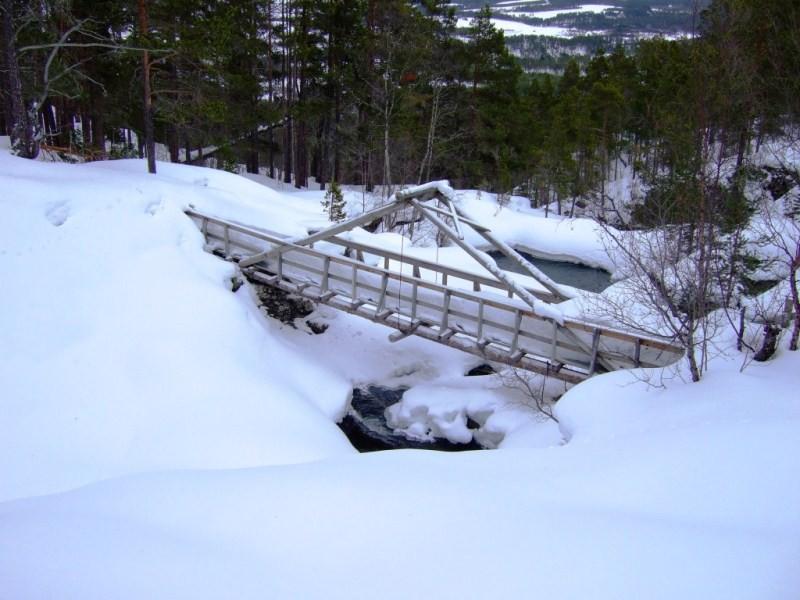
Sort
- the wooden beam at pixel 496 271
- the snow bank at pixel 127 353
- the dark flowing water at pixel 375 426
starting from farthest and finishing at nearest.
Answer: the dark flowing water at pixel 375 426, the wooden beam at pixel 496 271, the snow bank at pixel 127 353

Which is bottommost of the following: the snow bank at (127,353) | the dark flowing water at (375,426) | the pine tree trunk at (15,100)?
the dark flowing water at (375,426)

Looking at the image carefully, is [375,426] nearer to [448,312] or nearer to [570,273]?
[448,312]

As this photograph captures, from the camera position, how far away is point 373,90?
23984 millimetres

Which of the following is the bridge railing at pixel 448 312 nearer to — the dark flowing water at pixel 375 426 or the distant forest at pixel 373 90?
the dark flowing water at pixel 375 426

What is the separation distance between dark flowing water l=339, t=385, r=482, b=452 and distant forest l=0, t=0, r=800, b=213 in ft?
21.6

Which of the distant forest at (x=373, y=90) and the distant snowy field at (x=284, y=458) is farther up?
the distant forest at (x=373, y=90)

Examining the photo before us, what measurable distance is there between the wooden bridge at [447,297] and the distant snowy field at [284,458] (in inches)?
39.1

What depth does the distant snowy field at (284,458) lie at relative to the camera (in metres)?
3.70

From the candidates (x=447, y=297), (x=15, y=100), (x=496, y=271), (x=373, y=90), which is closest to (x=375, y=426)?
(x=447, y=297)

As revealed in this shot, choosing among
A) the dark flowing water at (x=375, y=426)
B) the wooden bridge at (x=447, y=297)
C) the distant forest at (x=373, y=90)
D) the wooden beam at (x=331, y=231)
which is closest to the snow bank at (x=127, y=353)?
the dark flowing water at (x=375, y=426)

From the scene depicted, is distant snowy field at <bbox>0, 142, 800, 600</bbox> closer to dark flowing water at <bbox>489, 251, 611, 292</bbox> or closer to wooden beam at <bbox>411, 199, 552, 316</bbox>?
wooden beam at <bbox>411, 199, 552, 316</bbox>

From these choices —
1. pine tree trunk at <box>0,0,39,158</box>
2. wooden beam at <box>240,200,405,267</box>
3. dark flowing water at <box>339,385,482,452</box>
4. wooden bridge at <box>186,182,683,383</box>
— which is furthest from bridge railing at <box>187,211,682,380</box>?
pine tree trunk at <box>0,0,39,158</box>

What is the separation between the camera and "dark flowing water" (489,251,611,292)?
22648 mm

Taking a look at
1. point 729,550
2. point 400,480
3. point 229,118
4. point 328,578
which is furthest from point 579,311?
point 229,118
